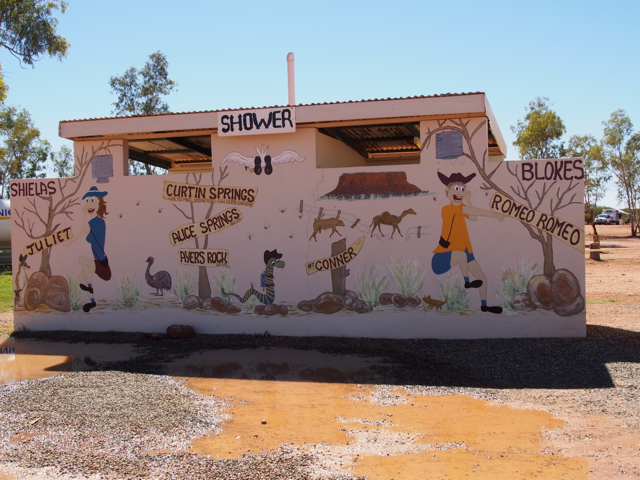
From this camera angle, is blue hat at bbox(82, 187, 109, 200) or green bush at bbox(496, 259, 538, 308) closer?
green bush at bbox(496, 259, 538, 308)

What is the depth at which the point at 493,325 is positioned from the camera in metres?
10.0

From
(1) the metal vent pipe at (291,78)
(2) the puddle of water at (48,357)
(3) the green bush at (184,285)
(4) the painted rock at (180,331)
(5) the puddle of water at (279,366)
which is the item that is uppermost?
(1) the metal vent pipe at (291,78)

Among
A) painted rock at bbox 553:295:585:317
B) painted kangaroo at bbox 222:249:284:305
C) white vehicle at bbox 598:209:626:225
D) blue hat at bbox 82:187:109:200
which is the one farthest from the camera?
white vehicle at bbox 598:209:626:225

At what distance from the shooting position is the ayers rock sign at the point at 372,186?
1033 cm

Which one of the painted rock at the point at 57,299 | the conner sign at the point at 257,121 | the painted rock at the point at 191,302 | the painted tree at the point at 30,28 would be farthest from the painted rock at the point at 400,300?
the painted tree at the point at 30,28

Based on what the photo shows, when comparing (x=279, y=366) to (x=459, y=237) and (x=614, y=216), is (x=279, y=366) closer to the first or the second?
(x=459, y=237)

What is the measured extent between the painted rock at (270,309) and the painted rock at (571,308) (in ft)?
16.7

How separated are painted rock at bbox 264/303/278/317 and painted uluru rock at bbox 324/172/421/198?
2376 millimetres

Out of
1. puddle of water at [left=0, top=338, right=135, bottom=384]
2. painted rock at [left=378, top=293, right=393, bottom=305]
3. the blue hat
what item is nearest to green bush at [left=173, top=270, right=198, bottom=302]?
puddle of water at [left=0, top=338, right=135, bottom=384]

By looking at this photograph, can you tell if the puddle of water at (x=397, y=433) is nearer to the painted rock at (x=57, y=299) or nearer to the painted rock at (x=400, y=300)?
the painted rock at (x=400, y=300)

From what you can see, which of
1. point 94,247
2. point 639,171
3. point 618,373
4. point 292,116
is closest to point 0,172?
point 94,247

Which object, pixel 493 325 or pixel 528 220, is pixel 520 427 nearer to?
pixel 493 325

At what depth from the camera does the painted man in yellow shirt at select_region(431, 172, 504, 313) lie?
32.9 feet

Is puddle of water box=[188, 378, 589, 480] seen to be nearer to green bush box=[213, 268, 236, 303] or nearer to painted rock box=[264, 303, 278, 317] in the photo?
painted rock box=[264, 303, 278, 317]
